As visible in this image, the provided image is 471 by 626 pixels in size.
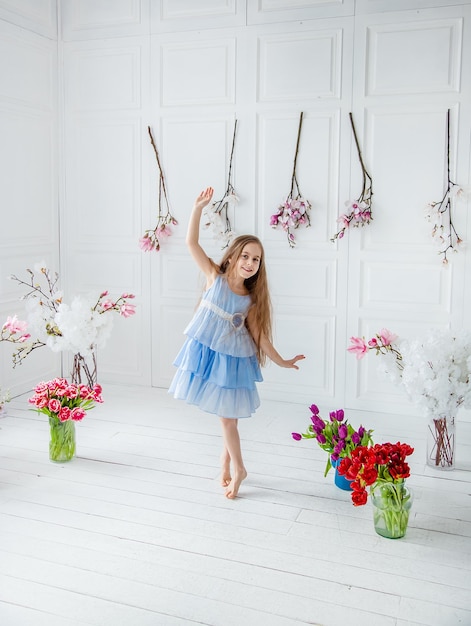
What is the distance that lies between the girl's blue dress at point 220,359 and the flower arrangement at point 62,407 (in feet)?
1.65

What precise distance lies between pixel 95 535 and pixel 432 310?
2.36 meters

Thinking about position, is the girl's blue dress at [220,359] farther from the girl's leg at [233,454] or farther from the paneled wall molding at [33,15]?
the paneled wall molding at [33,15]

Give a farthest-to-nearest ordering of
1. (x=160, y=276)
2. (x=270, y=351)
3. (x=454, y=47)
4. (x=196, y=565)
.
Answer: (x=160, y=276) → (x=454, y=47) → (x=270, y=351) → (x=196, y=565)

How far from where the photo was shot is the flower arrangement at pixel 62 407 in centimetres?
321

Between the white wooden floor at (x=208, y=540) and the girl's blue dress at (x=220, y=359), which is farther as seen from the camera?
the girl's blue dress at (x=220, y=359)

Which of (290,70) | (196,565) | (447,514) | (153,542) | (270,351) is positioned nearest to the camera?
(196,565)

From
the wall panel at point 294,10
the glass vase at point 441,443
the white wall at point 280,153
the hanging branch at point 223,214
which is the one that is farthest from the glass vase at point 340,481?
the wall panel at point 294,10

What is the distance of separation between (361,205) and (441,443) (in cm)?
146

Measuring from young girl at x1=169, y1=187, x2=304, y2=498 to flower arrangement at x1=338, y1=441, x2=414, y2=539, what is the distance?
1.87 ft

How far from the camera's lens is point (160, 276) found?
4.66 m

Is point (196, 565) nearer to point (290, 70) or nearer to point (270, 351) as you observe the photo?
point (270, 351)

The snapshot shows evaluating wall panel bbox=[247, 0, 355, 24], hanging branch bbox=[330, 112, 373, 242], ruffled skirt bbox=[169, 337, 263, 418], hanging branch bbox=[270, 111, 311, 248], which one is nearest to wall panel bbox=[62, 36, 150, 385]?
wall panel bbox=[247, 0, 355, 24]

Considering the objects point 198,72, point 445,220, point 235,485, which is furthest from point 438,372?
point 198,72

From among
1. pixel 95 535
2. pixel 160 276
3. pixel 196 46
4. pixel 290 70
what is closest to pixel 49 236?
pixel 160 276
